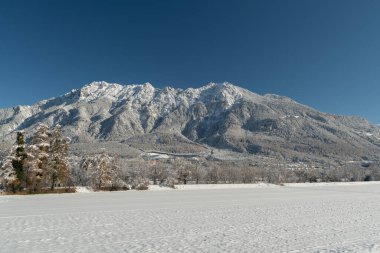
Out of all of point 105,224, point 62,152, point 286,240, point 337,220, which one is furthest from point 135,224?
point 62,152

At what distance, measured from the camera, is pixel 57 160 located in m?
49.4

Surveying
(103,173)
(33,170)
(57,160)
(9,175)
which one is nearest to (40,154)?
(33,170)

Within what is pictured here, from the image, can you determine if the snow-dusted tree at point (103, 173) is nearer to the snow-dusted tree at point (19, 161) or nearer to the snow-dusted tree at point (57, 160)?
the snow-dusted tree at point (57, 160)

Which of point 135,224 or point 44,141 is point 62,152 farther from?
point 135,224

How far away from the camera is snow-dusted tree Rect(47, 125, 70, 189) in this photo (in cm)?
4891

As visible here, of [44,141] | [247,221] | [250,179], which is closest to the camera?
[247,221]

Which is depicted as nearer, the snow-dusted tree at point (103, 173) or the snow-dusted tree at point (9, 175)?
the snow-dusted tree at point (9, 175)

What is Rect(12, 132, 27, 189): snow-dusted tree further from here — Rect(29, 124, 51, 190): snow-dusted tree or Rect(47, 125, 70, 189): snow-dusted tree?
Rect(47, 125, 70, 189): snow-dusted tree

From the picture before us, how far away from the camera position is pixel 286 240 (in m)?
16.0

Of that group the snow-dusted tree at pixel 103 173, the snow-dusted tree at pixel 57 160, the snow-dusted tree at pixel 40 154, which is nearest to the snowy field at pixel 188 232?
the snow-dusted tree at pixel 40 154

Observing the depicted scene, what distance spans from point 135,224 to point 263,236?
7.74 meters

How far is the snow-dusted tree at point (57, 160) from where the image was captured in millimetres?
48906

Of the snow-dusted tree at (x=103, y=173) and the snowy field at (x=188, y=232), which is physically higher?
the snow-dusted tree at (x=103, y=173)

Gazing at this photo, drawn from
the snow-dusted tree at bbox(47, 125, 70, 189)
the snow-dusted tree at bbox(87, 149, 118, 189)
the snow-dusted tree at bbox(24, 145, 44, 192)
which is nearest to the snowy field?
the snow-dusted tree at bbox(24, 145, 44, 192)
